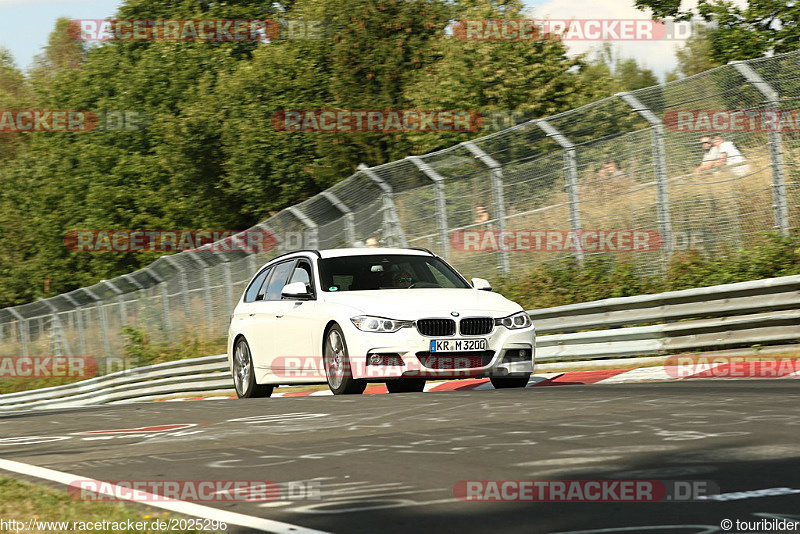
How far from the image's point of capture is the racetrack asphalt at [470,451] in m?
4.79

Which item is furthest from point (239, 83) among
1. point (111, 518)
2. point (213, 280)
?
point (111, 518)

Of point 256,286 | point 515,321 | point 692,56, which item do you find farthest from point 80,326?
point 692,56

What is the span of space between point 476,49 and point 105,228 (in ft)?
82.2

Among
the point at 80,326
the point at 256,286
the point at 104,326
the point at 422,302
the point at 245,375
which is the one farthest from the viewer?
the point at 80,326

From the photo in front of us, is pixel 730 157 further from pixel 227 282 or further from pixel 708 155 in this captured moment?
pixel 227 282

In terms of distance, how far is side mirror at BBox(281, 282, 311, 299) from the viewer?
12531 millimetres

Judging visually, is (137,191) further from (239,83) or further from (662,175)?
(662,175)

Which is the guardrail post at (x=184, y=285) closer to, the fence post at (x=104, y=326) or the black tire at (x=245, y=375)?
the fence post at (x=104, y=326)

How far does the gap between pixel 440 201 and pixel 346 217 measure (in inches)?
93.8

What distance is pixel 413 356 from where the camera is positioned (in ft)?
37.5

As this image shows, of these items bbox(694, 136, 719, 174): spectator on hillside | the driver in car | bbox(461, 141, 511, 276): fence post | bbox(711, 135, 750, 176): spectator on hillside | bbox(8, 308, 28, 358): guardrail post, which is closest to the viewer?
the driver in car

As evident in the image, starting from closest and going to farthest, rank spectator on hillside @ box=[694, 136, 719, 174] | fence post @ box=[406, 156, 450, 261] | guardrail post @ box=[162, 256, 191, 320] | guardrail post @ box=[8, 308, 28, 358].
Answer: spectator on hillside @ box=[694, 136, 719, 174]
fence post @ box=[406, 156, 450, 261]
guardrail post @ box=[162, 256, 191, 320]
guardrail post @ box=[8, 308, 28, 358]

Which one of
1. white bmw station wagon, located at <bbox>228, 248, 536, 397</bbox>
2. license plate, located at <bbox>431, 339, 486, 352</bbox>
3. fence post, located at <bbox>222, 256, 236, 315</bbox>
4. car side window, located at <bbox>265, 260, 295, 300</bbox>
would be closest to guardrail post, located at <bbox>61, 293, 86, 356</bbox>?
fence post, located at <bbox>222, 256, 236, 315</bbox>

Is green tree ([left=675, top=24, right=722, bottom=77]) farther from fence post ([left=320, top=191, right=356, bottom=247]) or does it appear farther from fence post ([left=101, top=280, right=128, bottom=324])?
fence post ([left=320, top=191, right=356, bottom=247])
